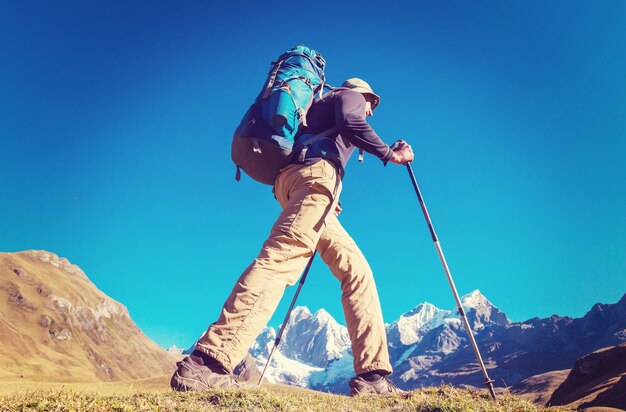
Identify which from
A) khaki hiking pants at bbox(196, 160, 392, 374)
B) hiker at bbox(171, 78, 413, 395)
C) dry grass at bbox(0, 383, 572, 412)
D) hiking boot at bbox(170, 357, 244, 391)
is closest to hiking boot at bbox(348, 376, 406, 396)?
hiker at bbox(171, 78, 413, 395)

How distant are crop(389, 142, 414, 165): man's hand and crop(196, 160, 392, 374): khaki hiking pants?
3.31 feet

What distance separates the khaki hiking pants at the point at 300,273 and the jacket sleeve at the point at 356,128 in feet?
1.69

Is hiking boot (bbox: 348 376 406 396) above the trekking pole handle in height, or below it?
below

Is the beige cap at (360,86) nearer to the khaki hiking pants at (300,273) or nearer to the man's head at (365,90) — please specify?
the man's head at (365,90)

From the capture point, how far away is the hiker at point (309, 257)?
4.45 meters

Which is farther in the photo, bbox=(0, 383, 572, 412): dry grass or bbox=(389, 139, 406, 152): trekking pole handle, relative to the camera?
bbox=(389, 139, 406, 152): trekking pole handle

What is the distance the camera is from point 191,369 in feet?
14.1

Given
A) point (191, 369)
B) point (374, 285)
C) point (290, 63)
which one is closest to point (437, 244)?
point (374, 285)

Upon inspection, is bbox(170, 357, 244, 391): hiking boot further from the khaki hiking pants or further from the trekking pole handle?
the trekking pole handle

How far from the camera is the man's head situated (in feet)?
21.7

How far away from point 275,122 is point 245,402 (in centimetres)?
318

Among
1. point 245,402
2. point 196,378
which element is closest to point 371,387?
point 245,402

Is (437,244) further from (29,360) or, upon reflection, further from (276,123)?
(29,360)

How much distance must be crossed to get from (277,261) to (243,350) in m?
1.04
